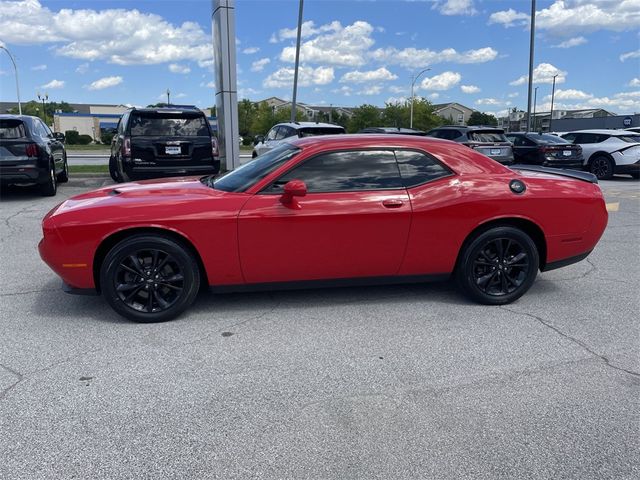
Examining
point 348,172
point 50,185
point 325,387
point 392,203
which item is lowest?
point 325,387

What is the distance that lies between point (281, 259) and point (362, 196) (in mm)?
837

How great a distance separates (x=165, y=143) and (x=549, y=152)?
37.8 ft

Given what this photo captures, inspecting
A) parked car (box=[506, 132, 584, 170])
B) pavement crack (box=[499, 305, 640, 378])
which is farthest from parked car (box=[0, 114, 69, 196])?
parked car (box=[506, 132, 584, 170])

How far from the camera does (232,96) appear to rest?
1335 centimetres

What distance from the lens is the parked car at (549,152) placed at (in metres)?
15.8

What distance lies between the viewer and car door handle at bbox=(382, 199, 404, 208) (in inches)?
168

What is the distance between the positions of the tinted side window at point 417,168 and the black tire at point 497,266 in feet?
2.15

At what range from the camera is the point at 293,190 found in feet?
13.1

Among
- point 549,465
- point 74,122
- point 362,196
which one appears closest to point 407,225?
point 362,196

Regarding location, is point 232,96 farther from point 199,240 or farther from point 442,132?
point 199,240

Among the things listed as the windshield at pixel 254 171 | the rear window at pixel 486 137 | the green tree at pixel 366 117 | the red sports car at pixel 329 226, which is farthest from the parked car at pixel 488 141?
the green tree at pixel 366 117

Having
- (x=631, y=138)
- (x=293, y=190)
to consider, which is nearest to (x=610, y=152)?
(x=631, y=138)

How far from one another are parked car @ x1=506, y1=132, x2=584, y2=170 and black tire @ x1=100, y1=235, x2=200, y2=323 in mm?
14357

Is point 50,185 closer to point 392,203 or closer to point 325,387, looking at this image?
point 392,203
